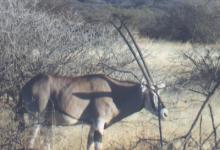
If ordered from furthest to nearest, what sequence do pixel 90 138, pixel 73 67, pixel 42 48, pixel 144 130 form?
1. pixel 73 67
2. pixel 42 48
3. pixel 144 130
4. pixel 90 138

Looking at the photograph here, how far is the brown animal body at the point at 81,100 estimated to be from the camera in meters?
9.12

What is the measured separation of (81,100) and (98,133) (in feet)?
1.39

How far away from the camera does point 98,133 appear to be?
9.16 metres

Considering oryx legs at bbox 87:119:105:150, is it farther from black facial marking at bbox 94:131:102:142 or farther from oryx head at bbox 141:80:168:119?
oryx head at bbox 141:80:168:119

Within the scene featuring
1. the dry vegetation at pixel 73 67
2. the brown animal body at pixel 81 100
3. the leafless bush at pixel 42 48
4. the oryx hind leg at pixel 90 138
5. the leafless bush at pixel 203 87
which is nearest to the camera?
the leafless bush at pixel 203 87

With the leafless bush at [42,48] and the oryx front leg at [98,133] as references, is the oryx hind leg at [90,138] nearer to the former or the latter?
the oryx front leg at [98,133]

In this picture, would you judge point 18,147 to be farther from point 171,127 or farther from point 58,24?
point 58,24

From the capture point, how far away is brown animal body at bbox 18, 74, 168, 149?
9.12 m

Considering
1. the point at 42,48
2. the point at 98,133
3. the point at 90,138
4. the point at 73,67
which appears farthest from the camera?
the point at 73,67

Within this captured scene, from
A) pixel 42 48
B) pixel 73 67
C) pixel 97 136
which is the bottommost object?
pixel 97 136

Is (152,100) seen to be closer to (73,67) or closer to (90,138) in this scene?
(90,138)

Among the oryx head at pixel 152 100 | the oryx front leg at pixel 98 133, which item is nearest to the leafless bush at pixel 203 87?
the oryx head at pixel 152 100

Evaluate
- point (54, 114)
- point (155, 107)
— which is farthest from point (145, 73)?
point (54, 114)

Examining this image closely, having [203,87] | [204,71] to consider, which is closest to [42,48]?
[203,87]
